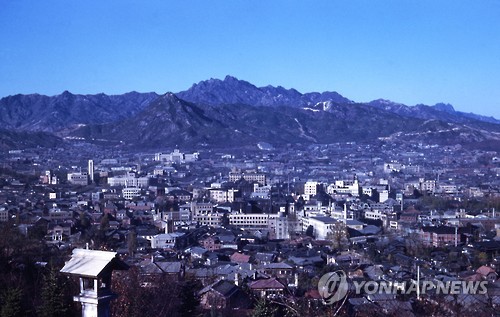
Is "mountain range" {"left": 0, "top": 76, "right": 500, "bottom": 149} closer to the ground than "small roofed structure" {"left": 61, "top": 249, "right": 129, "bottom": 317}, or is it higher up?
higher up

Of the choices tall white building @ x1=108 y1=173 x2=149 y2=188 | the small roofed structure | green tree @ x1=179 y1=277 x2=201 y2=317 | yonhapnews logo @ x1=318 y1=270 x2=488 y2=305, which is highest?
the small roofed structure

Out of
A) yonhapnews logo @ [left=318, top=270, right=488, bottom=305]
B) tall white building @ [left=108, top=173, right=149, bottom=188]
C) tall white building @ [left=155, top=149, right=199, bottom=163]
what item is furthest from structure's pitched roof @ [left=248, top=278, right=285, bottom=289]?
tall white building @ [left=155, top=149, right=199, bottom=163]

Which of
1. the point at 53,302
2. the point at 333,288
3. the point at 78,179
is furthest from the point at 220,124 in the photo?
the point at 53,302

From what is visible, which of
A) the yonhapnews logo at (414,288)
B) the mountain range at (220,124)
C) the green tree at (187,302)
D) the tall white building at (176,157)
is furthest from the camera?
the mountain range at (220,124)

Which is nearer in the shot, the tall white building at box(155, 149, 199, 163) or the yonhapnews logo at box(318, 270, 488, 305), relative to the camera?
the yonhapnews logo at box(318, 270, 488, 305)

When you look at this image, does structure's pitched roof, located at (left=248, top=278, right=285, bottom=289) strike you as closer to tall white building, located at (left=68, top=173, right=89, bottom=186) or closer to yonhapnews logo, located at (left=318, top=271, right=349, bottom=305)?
yonhapnews logo, located at (left=318, top=271, right=349, bottom=305)

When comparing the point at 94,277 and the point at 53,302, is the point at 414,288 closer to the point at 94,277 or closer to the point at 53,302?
the point at 53,302

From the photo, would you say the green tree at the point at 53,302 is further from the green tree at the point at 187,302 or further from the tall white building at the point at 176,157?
the tall white building at the point at 176,157

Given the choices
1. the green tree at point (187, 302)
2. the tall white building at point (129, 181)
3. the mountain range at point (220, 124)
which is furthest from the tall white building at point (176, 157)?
the green tree at point (187, 302)
